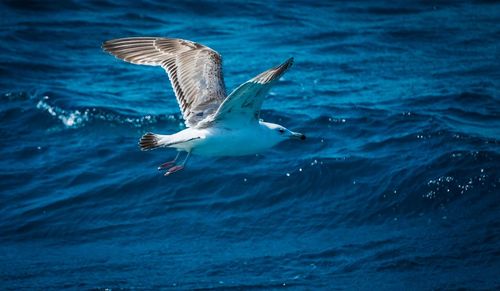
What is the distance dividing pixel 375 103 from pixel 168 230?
4315 mm

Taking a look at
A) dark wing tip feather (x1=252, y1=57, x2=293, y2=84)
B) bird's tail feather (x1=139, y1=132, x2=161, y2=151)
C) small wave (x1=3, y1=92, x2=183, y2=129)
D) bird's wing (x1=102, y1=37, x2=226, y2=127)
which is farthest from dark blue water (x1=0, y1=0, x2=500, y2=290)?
dark wing tip feather (x1=252, y1=57, x2=293, y2=84)

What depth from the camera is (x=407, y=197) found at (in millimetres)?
10555

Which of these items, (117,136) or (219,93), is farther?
(117,136)

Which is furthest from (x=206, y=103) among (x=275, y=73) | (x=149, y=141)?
(x=275, y=73)

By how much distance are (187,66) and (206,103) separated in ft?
2.37

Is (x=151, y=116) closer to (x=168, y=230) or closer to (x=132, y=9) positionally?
(x=168, y=230)

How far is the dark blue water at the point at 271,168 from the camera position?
31.1 ft

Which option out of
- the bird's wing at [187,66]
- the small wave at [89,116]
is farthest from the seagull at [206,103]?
the small wave at [89,116]

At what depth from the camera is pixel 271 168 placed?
11.5 meters

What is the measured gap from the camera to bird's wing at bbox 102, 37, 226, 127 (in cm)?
866

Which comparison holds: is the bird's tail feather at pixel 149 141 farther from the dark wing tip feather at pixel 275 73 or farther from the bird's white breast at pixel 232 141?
the dark wing tip feather at pixel 275 73

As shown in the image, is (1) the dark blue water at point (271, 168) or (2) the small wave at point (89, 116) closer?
(1) the dark blue water at point (271, 168)

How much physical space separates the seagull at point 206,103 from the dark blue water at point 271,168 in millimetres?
1803

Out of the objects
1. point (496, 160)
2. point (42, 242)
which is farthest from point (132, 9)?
point (496, 160)
